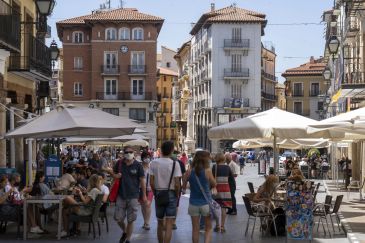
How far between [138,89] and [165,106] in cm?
4449

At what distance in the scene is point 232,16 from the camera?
92750 millimetres

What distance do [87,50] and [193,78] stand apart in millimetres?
25140

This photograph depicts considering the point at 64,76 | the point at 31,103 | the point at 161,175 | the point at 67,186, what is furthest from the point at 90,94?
the point at 161,175

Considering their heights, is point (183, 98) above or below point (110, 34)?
below

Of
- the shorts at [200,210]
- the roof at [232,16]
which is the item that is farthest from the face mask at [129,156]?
the roof at [232,16]

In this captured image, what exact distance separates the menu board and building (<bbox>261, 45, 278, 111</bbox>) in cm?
8559

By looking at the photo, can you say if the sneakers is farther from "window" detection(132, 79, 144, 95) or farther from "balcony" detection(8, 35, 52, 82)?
"window" detection(132, 79, 144, 95)

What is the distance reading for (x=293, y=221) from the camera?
1419 cm

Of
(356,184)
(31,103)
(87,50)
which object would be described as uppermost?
(87,50)

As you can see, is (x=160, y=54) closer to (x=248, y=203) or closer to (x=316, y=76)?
(x=316, y=76)

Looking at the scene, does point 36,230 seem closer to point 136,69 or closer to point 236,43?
point 136,69

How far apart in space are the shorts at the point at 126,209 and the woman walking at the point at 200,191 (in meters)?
1.35

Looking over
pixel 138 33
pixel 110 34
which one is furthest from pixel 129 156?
pixel 110 34

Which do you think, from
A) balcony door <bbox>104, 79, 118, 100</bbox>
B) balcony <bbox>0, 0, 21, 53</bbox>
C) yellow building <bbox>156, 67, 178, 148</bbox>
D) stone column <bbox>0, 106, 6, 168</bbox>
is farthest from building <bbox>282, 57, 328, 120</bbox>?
balcony <bbox>0, 0, 21, 53</bbox>
